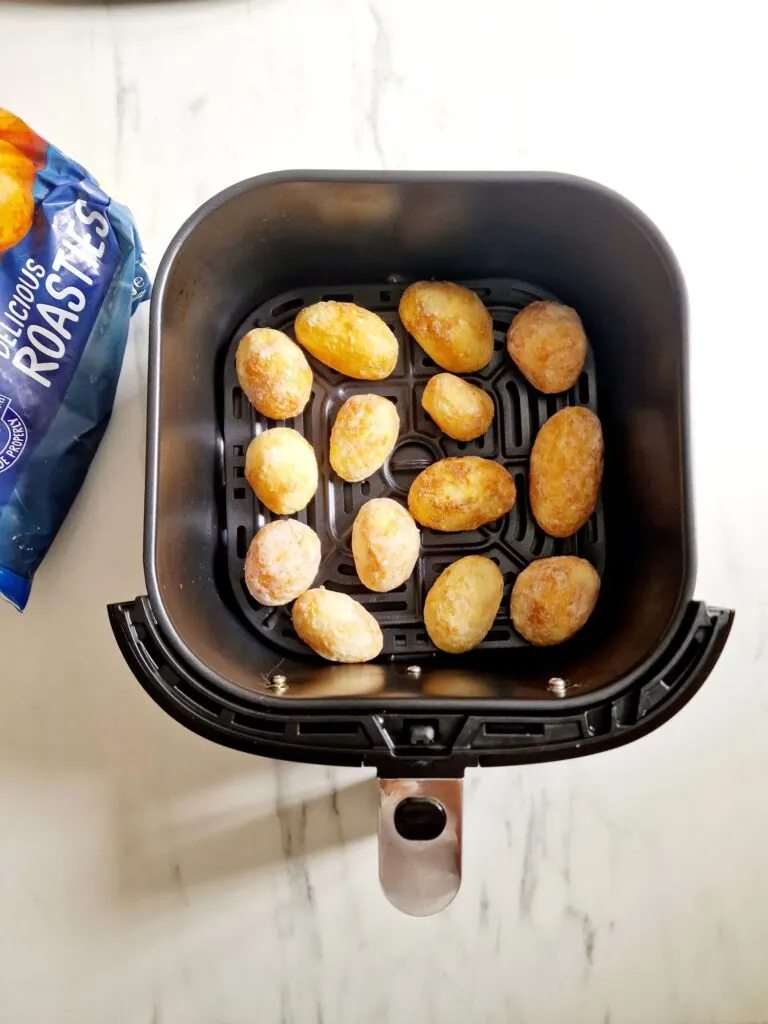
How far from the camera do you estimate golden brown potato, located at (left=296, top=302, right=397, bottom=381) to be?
639mm

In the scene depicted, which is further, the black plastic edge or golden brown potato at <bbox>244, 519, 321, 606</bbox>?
golden brown potato at <bbox>244, 519, 321, 606</bbox>

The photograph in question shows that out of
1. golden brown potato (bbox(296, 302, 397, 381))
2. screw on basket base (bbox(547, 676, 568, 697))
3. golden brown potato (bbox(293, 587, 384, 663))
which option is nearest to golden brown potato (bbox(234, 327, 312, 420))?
golden brown potato (bbox(296, 302, 397, 381))

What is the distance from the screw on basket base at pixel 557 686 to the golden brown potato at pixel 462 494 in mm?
142

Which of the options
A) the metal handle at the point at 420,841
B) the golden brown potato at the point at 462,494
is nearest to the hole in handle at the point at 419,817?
the metal handle at the point at 420,841

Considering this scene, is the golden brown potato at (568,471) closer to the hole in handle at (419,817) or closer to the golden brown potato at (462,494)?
the golden brown potato at (462,494)

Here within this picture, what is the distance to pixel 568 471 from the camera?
2.03 feet

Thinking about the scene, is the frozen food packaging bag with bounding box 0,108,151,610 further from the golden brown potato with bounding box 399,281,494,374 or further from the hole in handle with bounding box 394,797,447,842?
the hole in handle with bounding box 394,797,447,842

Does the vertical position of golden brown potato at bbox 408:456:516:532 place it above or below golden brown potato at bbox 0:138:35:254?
below


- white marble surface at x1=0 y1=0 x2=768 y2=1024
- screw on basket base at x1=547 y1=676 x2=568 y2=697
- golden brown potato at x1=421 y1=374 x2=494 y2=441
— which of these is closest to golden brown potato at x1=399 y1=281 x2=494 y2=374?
golden brown potato at x1=421 y1=374 x2=494 y2=441

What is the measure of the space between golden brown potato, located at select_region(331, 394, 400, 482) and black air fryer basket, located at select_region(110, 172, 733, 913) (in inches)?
1.1

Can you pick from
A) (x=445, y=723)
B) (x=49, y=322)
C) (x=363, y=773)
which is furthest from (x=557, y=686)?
(x=49, y=322)

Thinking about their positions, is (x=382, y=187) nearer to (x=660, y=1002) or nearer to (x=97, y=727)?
(x=97, y=727)

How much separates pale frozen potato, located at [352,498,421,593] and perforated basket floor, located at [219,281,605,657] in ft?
0.09

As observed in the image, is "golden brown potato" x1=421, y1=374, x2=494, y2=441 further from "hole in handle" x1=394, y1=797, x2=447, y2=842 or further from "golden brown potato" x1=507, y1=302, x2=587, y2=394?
"hole in handle" x1=394, y1=797, x2=447, y2=842
